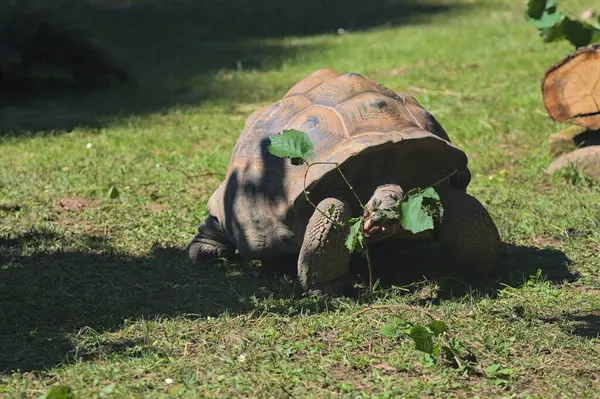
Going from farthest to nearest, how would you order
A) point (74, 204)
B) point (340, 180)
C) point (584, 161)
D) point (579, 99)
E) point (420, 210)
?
1. point (579, 99)
2. point (584, 161)
3. point (74, 204)
4. point (340, 180)
5. point (420, 210)

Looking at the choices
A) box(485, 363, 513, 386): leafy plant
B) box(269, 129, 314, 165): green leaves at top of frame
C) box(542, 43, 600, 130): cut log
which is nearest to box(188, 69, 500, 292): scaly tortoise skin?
box(269, 129, 314, 165): green leaves at top of frame

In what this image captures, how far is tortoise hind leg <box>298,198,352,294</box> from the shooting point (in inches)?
156

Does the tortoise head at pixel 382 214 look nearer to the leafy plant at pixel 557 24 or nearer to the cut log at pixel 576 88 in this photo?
the cut log at pixel 576 88

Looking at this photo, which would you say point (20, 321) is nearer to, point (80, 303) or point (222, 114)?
point (80, 303)

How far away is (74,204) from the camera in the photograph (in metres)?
5.72

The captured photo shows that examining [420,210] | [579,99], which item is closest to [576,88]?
[579,99]

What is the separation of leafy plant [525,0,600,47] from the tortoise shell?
232 centimetres

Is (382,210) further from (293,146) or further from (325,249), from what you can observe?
(293,146)

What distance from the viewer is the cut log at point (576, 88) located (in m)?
5.91

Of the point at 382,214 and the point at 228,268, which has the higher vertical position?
the point at 382,214

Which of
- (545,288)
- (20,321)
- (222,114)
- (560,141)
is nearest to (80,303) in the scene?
(20,321)

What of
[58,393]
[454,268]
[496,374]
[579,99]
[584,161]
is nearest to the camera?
[58,393]

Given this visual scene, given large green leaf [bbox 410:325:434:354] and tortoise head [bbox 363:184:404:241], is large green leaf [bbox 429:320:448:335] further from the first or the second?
tortoise head [bbox 363:184:404:241]

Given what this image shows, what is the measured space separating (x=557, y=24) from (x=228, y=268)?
122 inches
